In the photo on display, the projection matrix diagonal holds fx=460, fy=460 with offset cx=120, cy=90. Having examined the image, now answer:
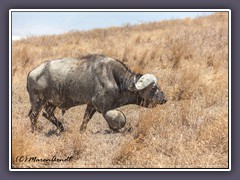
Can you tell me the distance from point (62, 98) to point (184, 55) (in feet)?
15.7

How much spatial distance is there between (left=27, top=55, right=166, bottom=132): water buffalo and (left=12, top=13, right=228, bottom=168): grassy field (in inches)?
9.6

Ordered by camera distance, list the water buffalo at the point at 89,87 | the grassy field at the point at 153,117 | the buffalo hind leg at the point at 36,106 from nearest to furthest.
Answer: the grassy field at the point at 153,117 → the water buffalo at the point at 89,87 → the buffalo hind leg at the point at 36,106

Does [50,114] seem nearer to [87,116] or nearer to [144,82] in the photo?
[87,116]

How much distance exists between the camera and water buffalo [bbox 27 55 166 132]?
7762 millimetres

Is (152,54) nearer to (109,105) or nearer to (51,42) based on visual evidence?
(51,42)

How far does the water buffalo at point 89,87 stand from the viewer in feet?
25.5

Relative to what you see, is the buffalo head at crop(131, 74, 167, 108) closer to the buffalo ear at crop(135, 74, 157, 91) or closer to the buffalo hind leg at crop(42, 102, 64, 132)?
the buffalo ear at crop(135, 74, 157, 91)

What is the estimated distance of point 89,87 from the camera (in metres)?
7.83

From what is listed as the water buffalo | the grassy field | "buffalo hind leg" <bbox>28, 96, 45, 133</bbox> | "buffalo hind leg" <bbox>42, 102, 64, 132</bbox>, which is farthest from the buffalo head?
"buffalo hind leg" <bbox>28, 96, 45, 133</bbox>

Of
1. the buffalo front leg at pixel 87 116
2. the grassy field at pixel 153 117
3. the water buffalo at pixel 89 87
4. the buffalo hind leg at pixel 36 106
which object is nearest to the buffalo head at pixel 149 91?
the water buffalo at pixel 89 87

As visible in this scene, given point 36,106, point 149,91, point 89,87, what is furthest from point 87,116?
point 149,91

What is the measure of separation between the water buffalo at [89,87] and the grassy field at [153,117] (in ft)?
0.80

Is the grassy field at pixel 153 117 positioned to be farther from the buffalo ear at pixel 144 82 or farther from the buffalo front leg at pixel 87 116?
the buffalo ear at pixel 144 82

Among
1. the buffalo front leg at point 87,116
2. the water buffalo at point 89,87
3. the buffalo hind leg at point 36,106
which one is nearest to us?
the buffalo front leg at point 87,116
